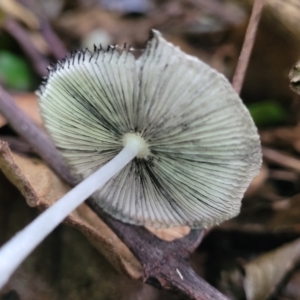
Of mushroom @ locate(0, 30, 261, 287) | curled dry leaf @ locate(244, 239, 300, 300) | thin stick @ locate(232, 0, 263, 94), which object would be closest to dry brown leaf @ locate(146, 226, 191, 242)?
mushroom @ locate(0, 30, 261, 287)

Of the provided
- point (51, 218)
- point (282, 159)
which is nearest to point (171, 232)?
point (51, 218)

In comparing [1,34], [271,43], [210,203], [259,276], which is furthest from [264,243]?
[1,34]

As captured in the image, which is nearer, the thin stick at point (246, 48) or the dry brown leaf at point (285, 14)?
the thin stick at point (246, 48)

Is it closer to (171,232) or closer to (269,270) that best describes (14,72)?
(171,232)

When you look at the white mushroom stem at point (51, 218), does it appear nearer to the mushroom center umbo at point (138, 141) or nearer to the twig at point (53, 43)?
the mushroom center umbo at point (138, 141)

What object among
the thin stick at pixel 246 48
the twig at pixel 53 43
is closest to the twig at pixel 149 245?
the thin stick at pixel 246 48

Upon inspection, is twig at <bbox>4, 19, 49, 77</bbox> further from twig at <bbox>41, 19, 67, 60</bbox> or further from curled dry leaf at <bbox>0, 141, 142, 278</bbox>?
curled dry leaf at <bbox>0, 141, 142, 278</bbox>

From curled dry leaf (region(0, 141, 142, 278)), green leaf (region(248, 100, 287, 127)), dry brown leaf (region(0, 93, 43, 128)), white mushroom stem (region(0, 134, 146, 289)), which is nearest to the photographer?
white mushroom stem (region(0, 134, 146, 289))
